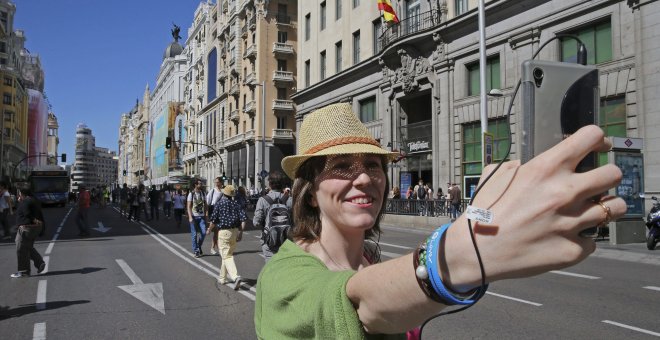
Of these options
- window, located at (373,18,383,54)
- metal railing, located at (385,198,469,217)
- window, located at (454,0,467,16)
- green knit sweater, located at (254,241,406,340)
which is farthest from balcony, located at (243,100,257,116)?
green knit sweater, located at (254,241,406,340)

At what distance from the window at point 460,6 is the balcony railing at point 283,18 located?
95.8 ft

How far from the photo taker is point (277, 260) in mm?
1413

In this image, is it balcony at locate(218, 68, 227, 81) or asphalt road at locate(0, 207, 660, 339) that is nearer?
asphalt road at locate(0, 207, 660, 339)

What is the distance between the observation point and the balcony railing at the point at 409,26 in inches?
1018

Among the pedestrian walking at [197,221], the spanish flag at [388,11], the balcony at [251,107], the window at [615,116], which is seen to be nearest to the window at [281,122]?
the balcony at [251,107]

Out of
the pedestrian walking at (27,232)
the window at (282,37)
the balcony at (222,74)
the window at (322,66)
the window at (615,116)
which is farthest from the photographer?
the balcony at (222,74)

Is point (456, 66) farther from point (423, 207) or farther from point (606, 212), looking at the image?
point (606, 212)

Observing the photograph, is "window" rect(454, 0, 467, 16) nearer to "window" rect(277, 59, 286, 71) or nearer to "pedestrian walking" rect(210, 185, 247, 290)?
"pedestrian walking" rect(210, 185, 247, 290)

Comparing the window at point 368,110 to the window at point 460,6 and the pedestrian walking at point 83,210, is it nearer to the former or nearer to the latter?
the window at point 460,6

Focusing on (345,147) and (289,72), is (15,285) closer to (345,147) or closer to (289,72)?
(345,147)

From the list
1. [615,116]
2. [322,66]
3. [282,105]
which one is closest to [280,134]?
[282,105]

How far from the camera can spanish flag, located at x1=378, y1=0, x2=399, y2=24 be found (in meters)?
26.3

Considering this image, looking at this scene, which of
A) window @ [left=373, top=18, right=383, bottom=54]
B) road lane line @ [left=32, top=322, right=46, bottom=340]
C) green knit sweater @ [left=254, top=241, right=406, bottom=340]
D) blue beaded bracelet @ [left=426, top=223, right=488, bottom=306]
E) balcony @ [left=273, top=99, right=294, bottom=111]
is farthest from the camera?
balcony @ [left=273, top=99, right=294, bottom=111]

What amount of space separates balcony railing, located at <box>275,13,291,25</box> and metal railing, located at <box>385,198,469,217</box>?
33.2 m
